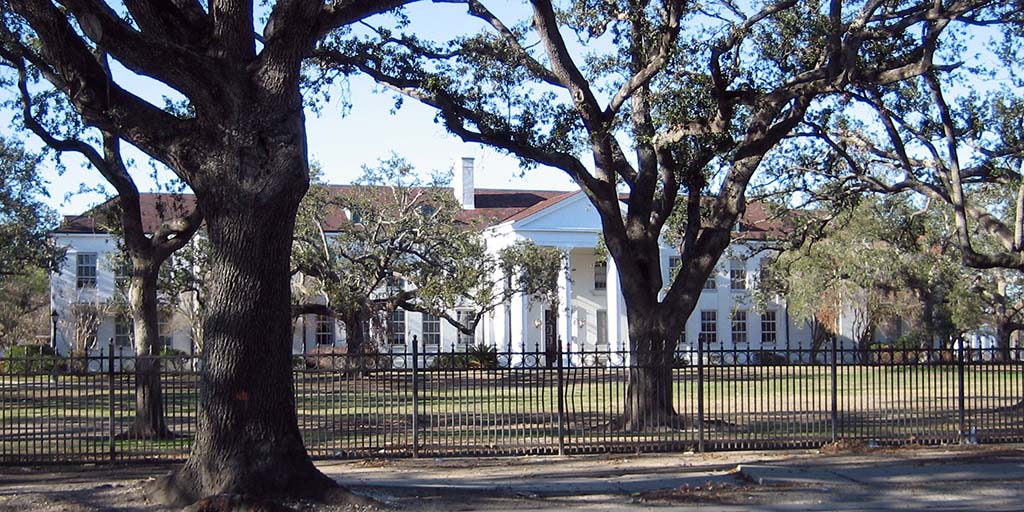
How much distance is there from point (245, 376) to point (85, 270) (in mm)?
38727

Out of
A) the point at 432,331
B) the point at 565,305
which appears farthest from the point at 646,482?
the point at 432,331

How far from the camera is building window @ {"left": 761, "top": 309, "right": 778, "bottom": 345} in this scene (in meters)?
49.2

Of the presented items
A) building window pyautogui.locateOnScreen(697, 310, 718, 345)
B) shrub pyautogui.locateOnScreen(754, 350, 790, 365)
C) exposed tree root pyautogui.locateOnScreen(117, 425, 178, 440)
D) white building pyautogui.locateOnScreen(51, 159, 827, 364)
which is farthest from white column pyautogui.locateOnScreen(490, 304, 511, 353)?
exposed tree root pyautogui.locateOnScreen(117, 425, 178, 440)

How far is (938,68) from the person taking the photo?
16031mm

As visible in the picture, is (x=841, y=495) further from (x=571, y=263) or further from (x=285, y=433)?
(x=571, y=263)

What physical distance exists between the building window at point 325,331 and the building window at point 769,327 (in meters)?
20.7

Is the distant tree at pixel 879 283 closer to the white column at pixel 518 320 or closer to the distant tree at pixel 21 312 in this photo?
the white column at pixel 518 320

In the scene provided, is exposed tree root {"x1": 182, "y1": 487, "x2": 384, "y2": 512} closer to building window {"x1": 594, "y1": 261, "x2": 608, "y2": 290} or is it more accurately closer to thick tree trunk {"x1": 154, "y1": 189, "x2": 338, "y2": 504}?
thick tree trunk {"x1": 154, "y1": 189, "x2": 338, "y2": 504}

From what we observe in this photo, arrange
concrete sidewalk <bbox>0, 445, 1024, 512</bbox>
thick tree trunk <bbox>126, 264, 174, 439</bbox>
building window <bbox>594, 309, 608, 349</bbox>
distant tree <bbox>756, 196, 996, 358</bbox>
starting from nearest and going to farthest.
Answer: concrete sidewalk <bbox>0, 445, 1024, 512</bbox> < thick tree trunk <bbox>126, 264, 174, 439</bbox> < distant tree <bbox>756, 196, 996, 358</bbox> < building window <bbox>594, 309, 608, 349</bbox>

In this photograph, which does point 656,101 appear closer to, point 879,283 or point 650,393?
point 650,393

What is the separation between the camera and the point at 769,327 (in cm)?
4941

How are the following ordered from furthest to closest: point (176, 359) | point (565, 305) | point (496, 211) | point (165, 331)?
point (496, 211) < point (165, 331) < point (565, 305) < point (176, 359)

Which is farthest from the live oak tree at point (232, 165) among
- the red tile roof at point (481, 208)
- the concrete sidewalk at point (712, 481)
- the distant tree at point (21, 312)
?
the distant tree at point (21, 312)

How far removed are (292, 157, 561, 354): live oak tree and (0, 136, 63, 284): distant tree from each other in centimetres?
768
